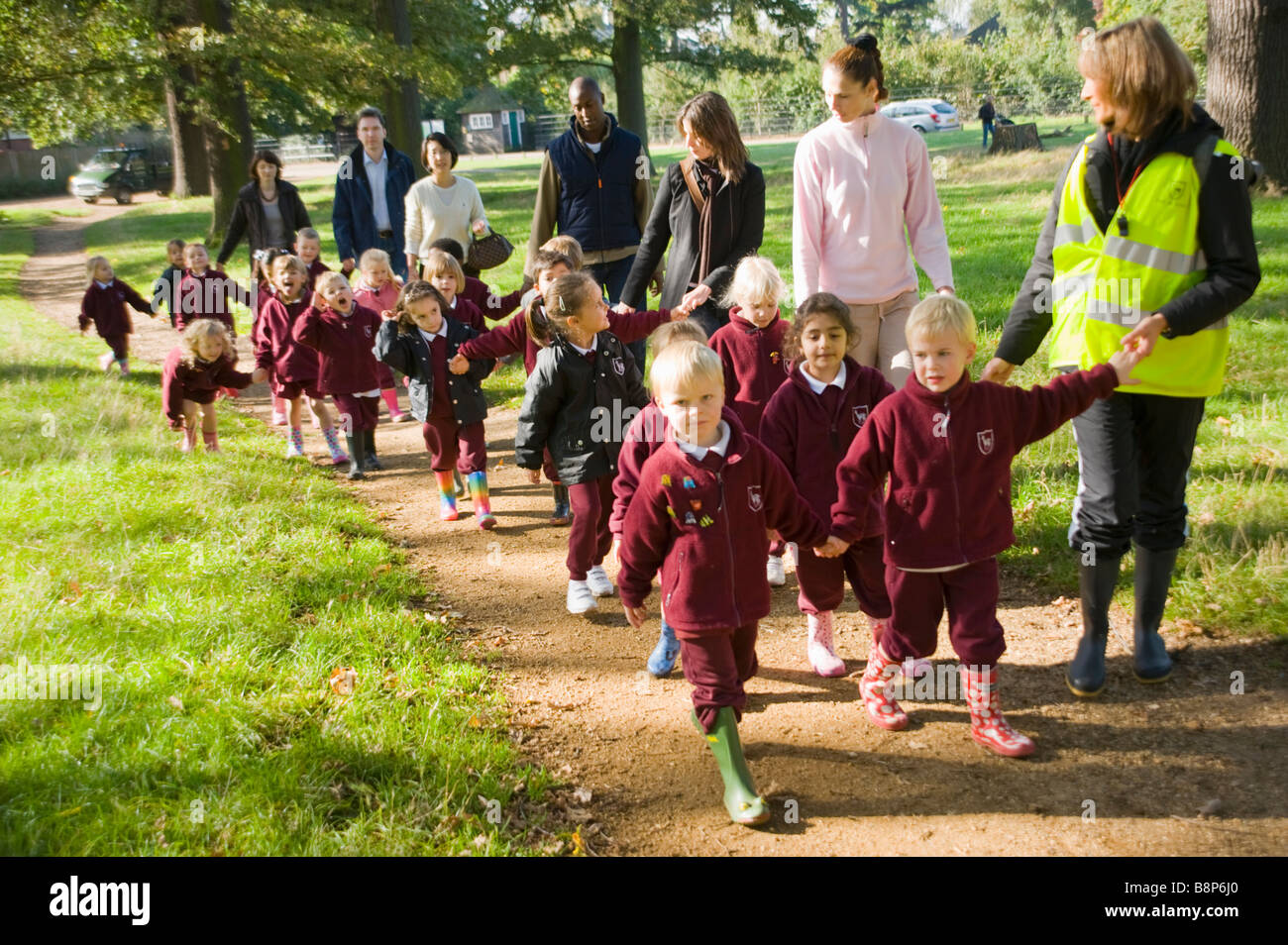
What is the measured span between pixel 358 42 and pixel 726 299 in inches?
677

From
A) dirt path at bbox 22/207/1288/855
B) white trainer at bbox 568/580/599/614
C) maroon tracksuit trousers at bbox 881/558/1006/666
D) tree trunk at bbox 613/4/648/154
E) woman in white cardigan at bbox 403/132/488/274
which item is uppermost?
tree trunk at bbox 613/4/648/154

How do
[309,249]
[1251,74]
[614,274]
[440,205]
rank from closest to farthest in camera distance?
1. [614,274]
2. [440,205]
3. [309,249]
4. [1251,74]

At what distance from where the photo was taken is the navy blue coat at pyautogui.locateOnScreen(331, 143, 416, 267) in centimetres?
1001

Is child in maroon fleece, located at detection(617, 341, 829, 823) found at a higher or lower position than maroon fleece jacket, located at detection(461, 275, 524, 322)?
lower

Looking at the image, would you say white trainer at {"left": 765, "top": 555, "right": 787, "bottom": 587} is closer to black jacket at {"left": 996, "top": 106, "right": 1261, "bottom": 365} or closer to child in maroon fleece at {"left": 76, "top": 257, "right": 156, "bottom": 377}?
black jacket at {"left": 996, "top": 106, "right": 1261, "bottom": 365}

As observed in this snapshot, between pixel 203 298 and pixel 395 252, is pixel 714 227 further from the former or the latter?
pixel 203 298

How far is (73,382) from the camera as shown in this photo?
442 inches

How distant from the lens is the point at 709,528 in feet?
12.6

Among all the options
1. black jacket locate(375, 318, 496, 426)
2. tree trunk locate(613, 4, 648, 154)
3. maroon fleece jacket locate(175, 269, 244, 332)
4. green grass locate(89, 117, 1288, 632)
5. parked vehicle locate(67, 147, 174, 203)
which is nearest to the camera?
green grass locate(89, 117, 1288, 632)

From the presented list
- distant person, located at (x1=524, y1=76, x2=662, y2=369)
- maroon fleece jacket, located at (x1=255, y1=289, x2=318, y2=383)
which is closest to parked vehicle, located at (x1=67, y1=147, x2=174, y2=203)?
maroon fleece jacket, located at (x1=255, y1=289, x2=318, y2=383)

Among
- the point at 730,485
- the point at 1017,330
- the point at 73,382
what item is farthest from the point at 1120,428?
the point at 73,382

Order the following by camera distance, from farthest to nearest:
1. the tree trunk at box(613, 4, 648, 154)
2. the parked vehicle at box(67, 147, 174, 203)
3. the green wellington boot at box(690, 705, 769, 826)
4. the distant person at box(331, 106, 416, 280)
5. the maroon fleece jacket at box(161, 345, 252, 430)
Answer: the parked vehicle at box(67, 147, 174, 203)
the tree trunk at box(613, 4, 648, 154)
the distant person at box(331, 106, 416, 280)
the maroon fleece jacket at box(161, 345, 252, 430)
the green wellington boot at box(690, 705, 769, 826)

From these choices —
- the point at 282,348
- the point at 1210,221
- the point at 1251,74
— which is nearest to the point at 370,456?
the point at 282,348

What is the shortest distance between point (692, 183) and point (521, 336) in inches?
57.2
